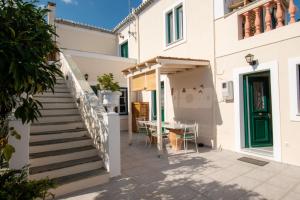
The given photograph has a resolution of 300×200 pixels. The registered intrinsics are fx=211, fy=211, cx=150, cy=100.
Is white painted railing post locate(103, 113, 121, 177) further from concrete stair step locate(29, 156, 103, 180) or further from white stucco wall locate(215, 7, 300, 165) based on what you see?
white stucco wall locate(215, 7, 300, 165)

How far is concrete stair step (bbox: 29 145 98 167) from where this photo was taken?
452 centimetres

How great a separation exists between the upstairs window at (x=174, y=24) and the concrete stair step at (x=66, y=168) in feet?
21.0

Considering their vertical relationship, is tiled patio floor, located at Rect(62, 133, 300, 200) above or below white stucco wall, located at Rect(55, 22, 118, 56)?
below

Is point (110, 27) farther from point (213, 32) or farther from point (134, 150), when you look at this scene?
point (134, 150)

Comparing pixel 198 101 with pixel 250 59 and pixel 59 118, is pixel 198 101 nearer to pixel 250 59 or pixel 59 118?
pixel 250 59

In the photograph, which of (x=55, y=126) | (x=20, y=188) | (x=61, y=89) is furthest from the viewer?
(x=61, y=89)

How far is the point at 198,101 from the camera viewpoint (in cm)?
812

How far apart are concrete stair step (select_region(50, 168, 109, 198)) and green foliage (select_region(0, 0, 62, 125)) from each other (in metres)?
2.16

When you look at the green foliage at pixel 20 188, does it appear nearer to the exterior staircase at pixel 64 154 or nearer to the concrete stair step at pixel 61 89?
the exterior staircase at pixel 64 154

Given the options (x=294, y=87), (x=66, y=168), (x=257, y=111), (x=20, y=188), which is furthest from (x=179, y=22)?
(x=20, y=188)

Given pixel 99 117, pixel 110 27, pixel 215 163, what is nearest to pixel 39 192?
pixel 99 117

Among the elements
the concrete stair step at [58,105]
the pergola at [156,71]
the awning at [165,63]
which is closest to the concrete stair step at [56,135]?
the concrete stair step at [58,105]

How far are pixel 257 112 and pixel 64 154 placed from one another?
5857 mm

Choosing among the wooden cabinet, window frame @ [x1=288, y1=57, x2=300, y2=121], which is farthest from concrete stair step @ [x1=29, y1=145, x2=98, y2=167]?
the wooden cabinet
